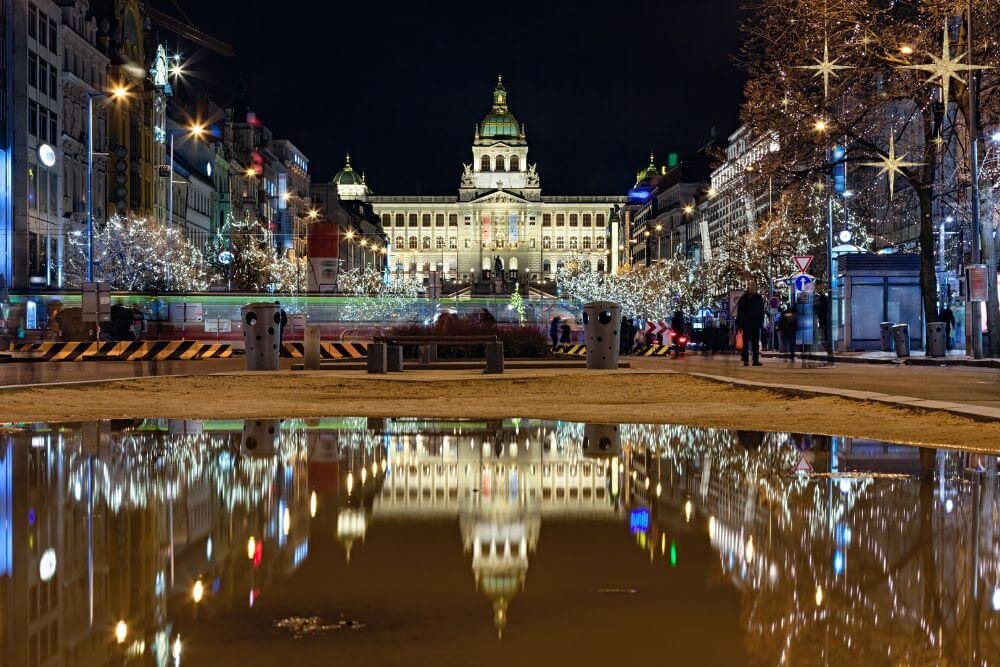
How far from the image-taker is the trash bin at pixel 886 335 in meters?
41.4

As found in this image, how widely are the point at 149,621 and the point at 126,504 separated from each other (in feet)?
10.5

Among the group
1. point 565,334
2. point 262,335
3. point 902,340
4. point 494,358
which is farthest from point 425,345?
point 565,334

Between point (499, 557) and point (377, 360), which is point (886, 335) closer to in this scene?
point (377, 360)

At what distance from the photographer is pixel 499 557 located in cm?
610

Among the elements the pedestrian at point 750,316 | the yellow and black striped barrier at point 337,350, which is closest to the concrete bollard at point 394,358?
the pedestrian at point 750,316

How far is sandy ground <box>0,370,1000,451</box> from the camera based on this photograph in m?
13.6

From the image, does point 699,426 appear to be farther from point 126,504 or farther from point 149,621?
point 149,621

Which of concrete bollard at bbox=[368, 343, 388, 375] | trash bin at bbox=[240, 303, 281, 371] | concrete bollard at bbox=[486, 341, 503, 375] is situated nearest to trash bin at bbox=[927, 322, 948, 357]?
concrete bollard at bbox=[486, 341, 503, 375]

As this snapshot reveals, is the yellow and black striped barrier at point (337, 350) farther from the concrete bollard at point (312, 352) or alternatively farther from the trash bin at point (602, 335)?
the trash bin at point (602, 335)

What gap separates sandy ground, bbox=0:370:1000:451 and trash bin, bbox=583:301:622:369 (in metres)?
1.79

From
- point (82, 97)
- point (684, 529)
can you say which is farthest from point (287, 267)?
point (684, 529)

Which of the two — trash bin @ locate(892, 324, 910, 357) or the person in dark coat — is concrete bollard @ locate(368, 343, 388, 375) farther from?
the person in dark coat

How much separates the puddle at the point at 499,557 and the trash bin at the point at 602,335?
15581 mm

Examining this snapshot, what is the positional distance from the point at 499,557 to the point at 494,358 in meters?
18.6
